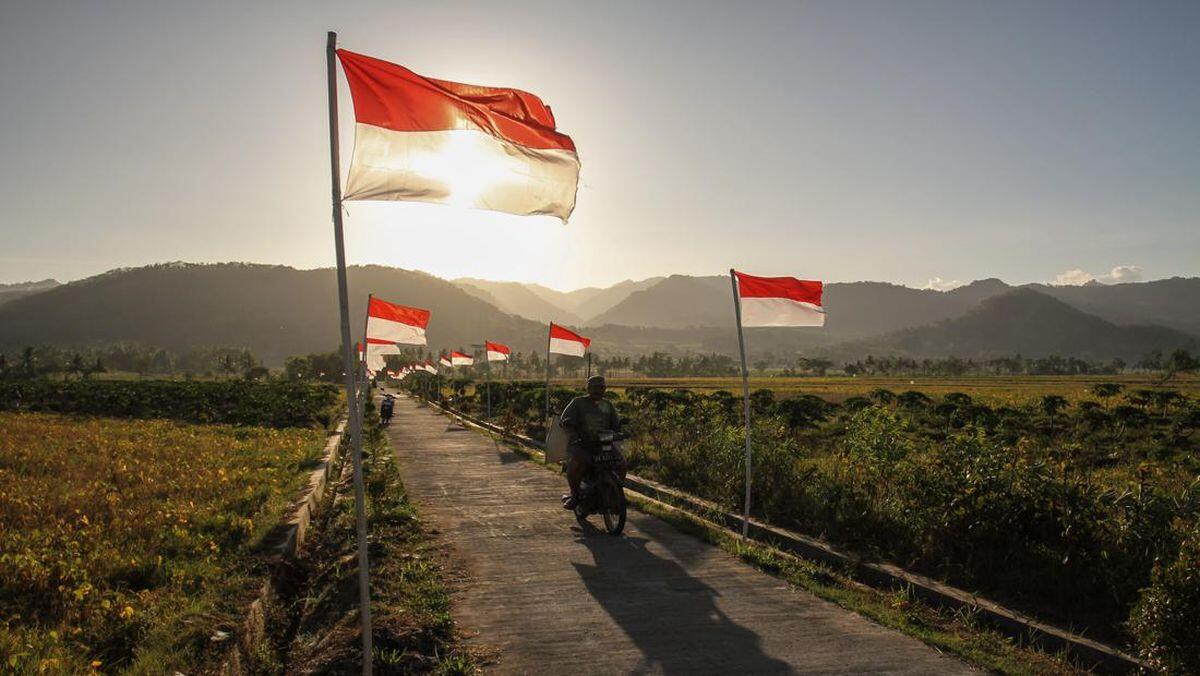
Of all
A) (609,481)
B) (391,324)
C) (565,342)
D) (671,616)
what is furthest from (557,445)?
(565,342)

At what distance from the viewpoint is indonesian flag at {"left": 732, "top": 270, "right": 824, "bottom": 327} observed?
873cm

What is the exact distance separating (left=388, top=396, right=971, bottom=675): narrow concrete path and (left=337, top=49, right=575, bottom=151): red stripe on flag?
3827 millimetres

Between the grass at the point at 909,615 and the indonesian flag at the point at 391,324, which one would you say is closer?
the grass at the point at 909,615

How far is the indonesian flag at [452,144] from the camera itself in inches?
194

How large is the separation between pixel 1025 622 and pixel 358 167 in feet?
19.5

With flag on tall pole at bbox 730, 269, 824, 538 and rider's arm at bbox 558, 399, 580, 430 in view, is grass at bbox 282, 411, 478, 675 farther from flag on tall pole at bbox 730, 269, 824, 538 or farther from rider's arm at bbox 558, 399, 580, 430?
flag on tall pole at bbox 730, 269, 824, 538

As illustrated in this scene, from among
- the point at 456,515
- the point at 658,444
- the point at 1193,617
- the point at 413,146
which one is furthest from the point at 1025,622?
the point at 658,444

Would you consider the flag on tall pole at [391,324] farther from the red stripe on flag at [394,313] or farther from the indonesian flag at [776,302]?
the indonesian flag at [776,302]

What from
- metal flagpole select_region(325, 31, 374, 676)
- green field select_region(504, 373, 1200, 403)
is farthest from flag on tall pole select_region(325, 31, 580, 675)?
green field select_region(504, 373, 1200, 403)

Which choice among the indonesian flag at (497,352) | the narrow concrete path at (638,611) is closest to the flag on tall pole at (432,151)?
the narrow concrete path at (638,611)

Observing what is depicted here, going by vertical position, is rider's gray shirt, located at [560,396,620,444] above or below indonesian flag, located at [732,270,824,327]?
below

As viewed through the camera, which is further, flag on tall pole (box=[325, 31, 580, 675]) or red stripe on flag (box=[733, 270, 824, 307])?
red stripe on flag (box=[733, 270, 824, 307])

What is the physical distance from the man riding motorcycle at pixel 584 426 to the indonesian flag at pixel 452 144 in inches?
130

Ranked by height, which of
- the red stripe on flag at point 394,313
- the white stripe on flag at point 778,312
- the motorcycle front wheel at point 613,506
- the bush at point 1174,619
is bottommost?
the motorcycle front wheel at point 613,506
